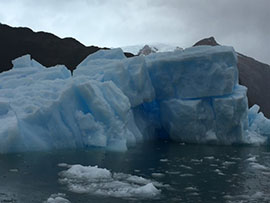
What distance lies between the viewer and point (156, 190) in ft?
19.2

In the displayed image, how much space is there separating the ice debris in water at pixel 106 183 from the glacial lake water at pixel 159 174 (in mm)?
175

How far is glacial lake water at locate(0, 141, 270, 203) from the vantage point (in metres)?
5.50

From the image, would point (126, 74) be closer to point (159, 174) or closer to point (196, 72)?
point (196, 72)

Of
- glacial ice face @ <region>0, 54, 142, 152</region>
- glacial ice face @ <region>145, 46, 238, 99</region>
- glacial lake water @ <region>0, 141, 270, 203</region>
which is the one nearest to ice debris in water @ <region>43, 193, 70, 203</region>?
glacial lake water @ <region>0, 141, 270, 203</region>

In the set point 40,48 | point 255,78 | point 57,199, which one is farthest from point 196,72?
point 255,78

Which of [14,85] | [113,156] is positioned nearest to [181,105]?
[113,156]

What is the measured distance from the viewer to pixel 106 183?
247 inches

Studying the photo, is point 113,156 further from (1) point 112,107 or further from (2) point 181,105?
(2) point 181,105

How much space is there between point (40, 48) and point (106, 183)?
38.0 m

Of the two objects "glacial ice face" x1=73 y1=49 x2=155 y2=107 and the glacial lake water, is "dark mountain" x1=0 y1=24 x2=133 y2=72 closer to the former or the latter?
"glacial ice face" x1=73 y1=49 x2=155 y2=107

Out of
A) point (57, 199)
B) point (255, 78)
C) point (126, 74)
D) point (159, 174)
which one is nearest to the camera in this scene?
point (57, 199)

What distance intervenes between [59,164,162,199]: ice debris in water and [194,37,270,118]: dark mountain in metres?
43.4

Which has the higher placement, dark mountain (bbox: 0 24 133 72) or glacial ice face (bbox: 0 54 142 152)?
dark mountain (bbox: 0 24 133 72)

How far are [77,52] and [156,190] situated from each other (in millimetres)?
38191
